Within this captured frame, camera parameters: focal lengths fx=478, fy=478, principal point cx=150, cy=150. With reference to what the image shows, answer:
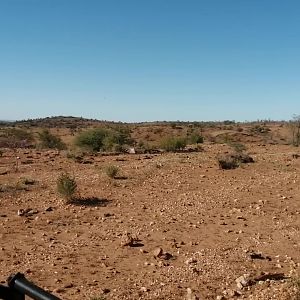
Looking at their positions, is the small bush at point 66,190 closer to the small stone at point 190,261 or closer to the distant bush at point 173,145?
the small stone at point 190,261

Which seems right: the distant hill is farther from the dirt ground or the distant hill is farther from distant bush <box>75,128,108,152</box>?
the dirt ground

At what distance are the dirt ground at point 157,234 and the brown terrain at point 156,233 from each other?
2 centimetres

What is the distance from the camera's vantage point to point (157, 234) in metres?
10.1

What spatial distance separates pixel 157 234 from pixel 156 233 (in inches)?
2.9

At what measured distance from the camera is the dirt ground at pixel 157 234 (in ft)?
24.3

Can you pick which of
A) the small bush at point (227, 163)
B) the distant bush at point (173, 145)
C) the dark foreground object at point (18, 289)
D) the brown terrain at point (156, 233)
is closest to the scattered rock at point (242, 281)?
the brown terrain at point (156, 233)

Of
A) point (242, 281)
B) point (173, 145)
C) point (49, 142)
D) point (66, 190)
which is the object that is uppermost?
point (173, 145)

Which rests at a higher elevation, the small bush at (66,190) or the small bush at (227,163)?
the small bush at (227,163)

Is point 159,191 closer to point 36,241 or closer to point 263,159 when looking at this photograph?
point 36,241

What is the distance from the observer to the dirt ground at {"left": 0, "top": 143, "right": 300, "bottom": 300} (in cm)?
739

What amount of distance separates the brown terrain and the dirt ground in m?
0.02

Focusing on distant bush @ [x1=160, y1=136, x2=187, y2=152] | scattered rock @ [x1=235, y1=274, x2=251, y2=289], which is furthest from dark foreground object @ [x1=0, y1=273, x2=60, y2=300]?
distant bush @ [x1=160, y1=136, x2=187, y2=152]

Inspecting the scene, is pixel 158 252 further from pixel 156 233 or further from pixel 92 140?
pixel 92 140

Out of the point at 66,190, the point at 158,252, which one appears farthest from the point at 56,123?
the point at 158,252
